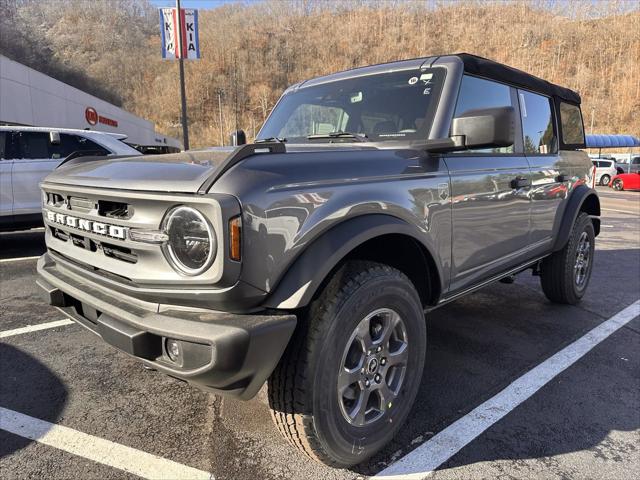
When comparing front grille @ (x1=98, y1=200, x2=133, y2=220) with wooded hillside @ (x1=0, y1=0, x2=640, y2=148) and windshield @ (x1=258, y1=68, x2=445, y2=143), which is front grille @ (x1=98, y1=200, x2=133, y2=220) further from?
wooded hillside @ (x1=0, y1=0, x2=640, y2=148)

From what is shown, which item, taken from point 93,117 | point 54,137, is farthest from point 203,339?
point 93,117

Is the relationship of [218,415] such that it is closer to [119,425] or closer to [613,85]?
[119,425]

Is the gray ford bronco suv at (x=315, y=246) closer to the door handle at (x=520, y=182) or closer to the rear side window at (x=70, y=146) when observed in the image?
the door handle at (x=520, y=182)

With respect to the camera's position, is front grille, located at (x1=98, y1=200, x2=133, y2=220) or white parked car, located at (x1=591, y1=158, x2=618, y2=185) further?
white parked car, located at (x1=591, y1=158, x2=618, y2=185)

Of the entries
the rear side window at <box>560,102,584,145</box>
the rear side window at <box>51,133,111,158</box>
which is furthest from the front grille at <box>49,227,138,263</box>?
the rear side window at <box>51,133,111,158</box>

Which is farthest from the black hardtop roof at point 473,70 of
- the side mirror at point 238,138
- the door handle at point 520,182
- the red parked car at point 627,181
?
the red parked car at point 627,181

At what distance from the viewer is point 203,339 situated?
1605 millimetres

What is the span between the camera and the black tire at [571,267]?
14.0 feet

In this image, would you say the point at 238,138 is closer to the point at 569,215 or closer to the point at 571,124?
the point at 569,215

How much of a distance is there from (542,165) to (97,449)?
142 inches

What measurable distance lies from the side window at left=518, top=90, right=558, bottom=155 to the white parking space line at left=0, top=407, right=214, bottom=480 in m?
3.22

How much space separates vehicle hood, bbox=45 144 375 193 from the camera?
68.6 inches

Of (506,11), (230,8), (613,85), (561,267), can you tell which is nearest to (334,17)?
(230,8)

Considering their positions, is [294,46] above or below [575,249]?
above
